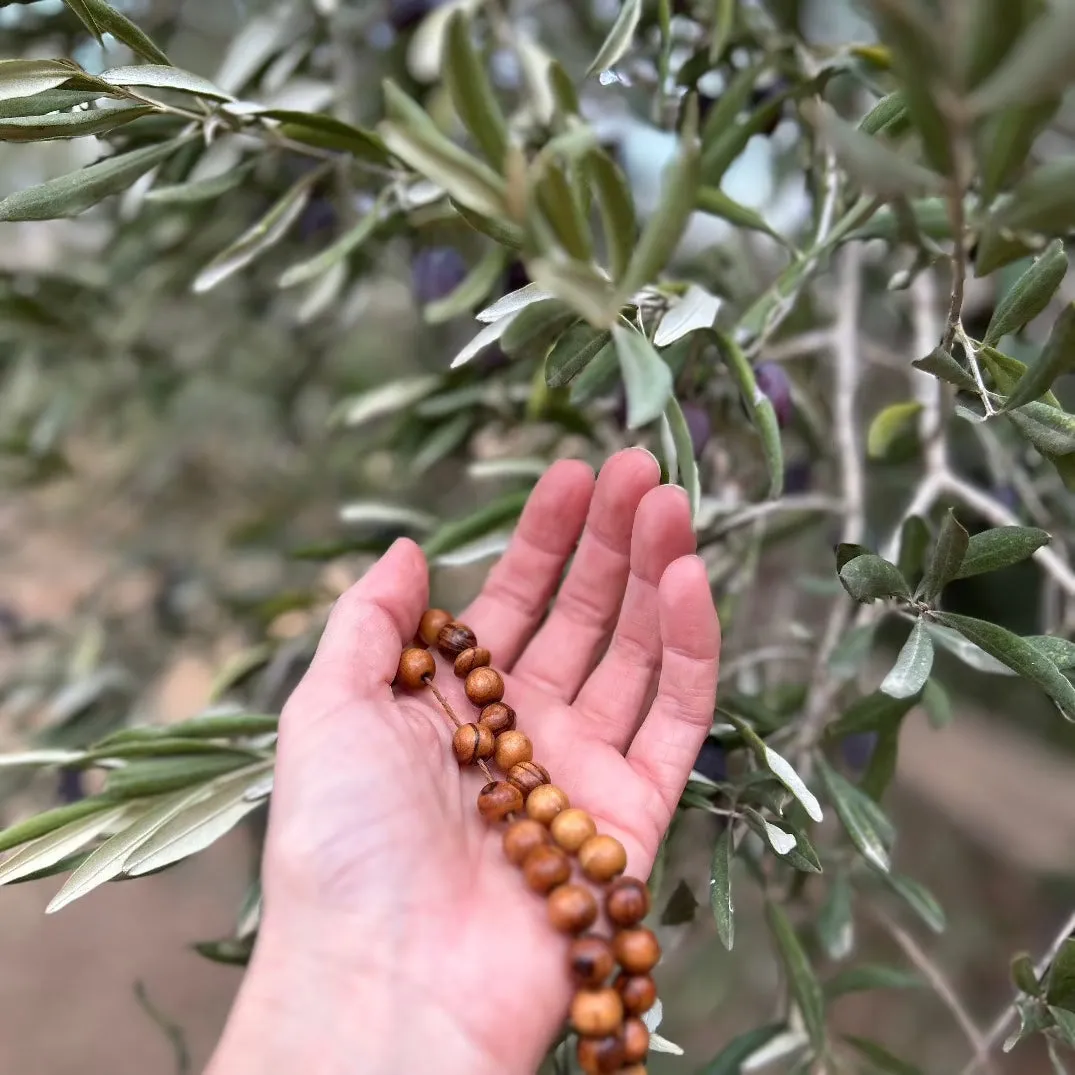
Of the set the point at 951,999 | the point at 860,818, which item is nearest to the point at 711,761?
the point at 860,818

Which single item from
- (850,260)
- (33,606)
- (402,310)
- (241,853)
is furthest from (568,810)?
(33,606)

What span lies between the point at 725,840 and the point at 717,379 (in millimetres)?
503

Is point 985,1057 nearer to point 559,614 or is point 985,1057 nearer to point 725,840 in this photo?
point 725,840

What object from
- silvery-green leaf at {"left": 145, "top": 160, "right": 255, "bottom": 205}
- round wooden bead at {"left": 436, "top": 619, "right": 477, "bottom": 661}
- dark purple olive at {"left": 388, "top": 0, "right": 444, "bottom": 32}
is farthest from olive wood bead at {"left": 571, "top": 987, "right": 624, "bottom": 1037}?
dark purple olive at {"left": 388, "top": 0, "right": 444, "bottom": 32}

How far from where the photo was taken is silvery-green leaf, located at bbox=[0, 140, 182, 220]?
69cm

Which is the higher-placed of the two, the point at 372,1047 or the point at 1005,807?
the point at 372,1047

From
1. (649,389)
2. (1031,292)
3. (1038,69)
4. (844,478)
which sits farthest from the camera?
(844,478)

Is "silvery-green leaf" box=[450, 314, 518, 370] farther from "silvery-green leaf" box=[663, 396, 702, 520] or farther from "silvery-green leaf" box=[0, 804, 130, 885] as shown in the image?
"silvery-green leaf" box=[0, 804, 130, 885]

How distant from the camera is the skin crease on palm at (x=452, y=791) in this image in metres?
0.64

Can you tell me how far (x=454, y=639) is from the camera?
830mm

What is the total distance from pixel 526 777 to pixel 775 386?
42 cm

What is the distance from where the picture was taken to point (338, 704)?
0.70 m

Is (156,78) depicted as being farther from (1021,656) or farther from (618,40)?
(1021,656)

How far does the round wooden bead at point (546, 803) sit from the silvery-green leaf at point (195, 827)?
0.24 m
